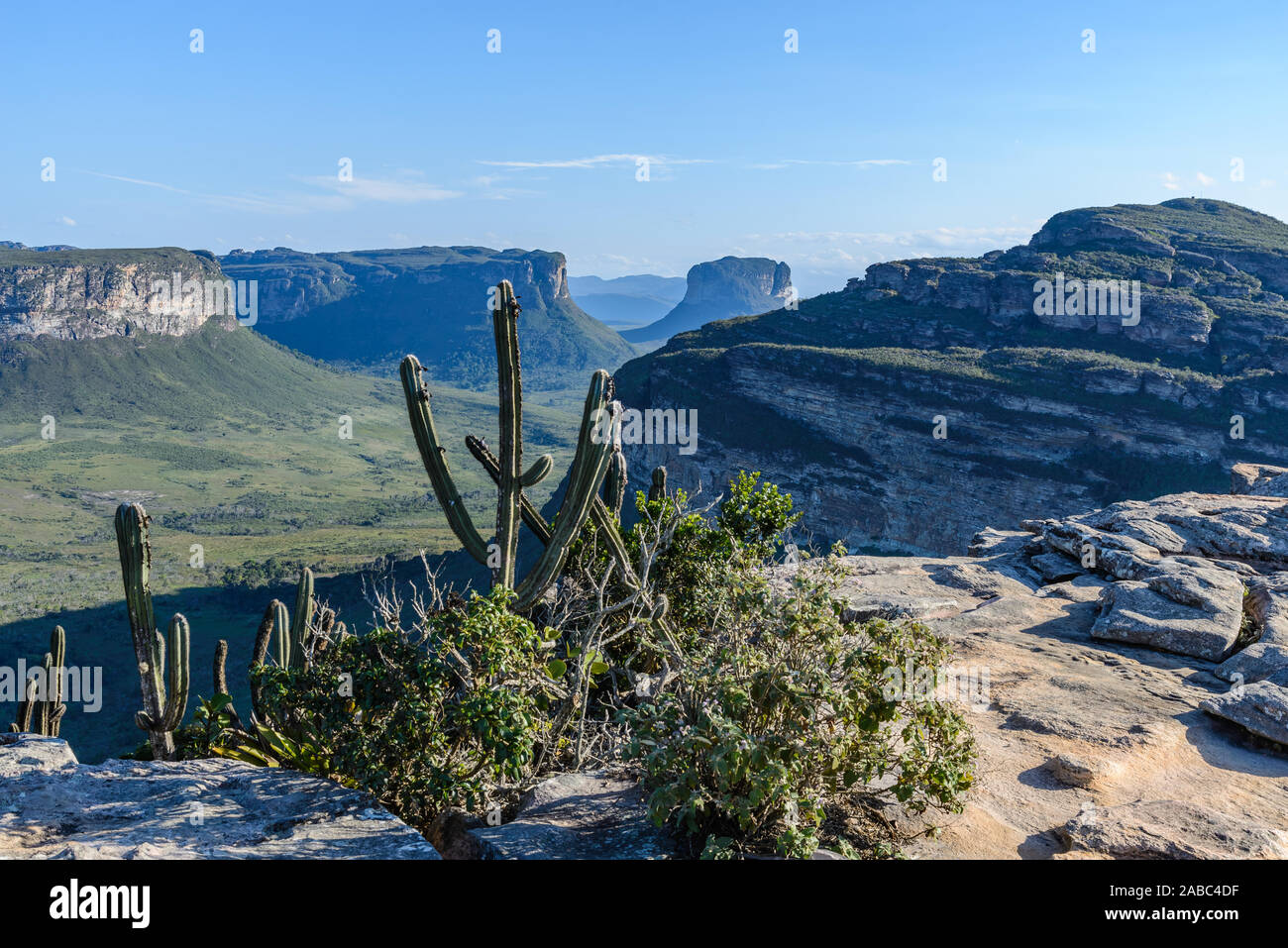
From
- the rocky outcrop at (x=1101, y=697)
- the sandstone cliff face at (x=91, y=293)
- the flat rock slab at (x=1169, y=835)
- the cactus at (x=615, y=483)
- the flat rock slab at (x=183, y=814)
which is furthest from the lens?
the sandstone cliff face at (x=91, y=293)

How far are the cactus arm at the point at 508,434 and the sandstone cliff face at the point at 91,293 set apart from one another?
157 m

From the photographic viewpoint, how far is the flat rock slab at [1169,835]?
19.7 feet

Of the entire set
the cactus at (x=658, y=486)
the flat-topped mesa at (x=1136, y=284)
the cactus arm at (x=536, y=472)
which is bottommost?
the cactus at (x=658, y=486)

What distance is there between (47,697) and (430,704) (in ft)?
24.1

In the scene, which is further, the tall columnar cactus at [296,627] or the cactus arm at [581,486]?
the tall columnar cactus at [296,627]

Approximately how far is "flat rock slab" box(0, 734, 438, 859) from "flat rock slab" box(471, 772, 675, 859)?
24.1 inches

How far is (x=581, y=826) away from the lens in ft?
20.3

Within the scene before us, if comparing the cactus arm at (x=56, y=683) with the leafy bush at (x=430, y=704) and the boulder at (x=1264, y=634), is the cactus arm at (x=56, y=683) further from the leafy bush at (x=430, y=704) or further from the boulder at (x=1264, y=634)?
the boulder at (x=1264, y=634)

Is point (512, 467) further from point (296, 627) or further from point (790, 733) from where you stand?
point (790, 733)

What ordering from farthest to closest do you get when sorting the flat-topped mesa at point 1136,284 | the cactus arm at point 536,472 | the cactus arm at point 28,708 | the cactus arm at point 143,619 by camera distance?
the flat-topped mesa at point 1136,284 → the cactus arm at point 28,708 → the cactus arm at point 536,472 → the cactus arm at point 143,619

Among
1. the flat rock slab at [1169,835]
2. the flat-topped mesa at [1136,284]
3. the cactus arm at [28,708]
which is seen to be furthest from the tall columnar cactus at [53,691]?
the flat-topped mesa at [1136,284]

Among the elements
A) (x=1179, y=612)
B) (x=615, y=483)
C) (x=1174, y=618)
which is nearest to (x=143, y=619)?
(x=615, y=483)
